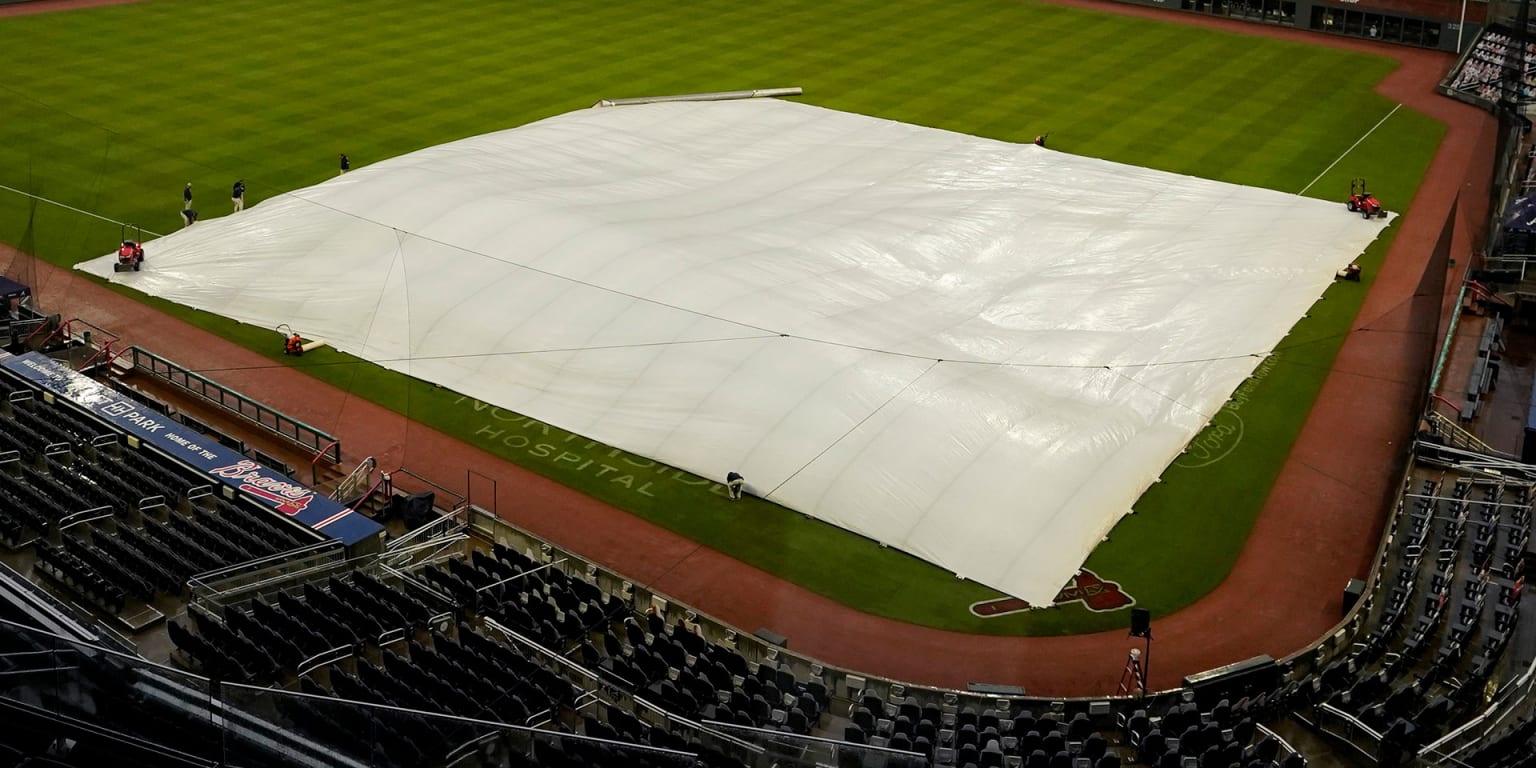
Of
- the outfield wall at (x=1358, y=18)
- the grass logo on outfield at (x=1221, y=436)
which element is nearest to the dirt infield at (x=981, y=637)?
the grass logo on outfield at (x=1221, y=436)

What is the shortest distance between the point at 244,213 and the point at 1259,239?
91.7ft

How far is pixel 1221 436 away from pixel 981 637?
9.41 meters

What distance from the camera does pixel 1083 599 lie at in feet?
83.5

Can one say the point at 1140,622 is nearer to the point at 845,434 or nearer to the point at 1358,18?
the point at 845,434

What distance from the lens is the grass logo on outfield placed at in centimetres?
2992

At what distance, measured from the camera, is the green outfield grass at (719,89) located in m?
27.7

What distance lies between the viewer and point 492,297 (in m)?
33.3

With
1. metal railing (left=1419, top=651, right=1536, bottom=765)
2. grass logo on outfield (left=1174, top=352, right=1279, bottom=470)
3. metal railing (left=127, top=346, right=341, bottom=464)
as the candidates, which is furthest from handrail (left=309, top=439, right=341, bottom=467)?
metal railing (left=1419, top=651, right=1536, bottom=765)

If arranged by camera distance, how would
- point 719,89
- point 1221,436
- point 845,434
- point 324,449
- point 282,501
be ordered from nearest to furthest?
point 282,501
point 845,434
point 324,449
point 1221,436
point 719,89

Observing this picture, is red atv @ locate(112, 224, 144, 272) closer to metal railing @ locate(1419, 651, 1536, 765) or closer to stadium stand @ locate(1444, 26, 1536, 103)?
metal railing @ locate(1419, 651, 1536, 765)

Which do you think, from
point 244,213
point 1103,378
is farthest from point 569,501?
point 244,213

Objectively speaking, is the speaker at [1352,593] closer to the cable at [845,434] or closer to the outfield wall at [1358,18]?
the cable at [845,434]

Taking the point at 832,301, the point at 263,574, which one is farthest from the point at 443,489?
the point at 832,301

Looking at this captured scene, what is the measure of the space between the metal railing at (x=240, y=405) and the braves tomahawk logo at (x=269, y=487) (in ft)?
6.58
